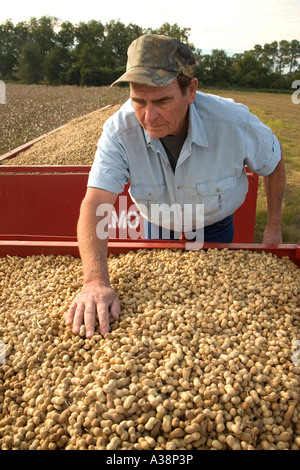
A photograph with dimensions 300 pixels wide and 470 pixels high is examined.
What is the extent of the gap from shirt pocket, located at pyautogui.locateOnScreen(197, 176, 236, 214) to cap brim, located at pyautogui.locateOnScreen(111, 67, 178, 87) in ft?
2.58

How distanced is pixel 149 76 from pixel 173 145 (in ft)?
2.06

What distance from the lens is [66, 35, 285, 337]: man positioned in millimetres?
2053

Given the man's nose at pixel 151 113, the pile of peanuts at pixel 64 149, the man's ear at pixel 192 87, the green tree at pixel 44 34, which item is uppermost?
the green tree at pixel 44 34

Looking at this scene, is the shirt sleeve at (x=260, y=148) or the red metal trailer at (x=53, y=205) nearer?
the shirt sleeve at (x=260, y=148)

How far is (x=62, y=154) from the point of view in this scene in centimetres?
624

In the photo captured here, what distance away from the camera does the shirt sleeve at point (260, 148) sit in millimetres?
2504

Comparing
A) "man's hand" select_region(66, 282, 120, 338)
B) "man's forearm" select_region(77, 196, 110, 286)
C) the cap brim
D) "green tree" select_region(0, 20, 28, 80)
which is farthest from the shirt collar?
"green tree" select_region(0, 20, 28, 80)

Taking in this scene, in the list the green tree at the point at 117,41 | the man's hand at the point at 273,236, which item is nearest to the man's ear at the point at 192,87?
the man's hand at the point at 273,236

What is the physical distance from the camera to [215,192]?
266 centimetres

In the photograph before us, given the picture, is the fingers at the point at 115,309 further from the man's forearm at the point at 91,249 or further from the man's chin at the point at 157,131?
the man's chin at the point at 157,131

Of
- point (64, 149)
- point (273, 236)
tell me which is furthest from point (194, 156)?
point (64, 149)

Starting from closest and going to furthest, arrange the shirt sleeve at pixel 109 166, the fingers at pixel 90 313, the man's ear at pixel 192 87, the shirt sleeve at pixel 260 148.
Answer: the fingers at pixel 90 313, the man's ear at pixel 192 87, the shirt sleeve at pixel 109 166, the shirt sleeve at pixel 260 148

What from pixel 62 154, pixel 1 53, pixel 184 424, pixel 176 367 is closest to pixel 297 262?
pixel 176 367

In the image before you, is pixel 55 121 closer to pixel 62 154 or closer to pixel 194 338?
pixel 62 154
